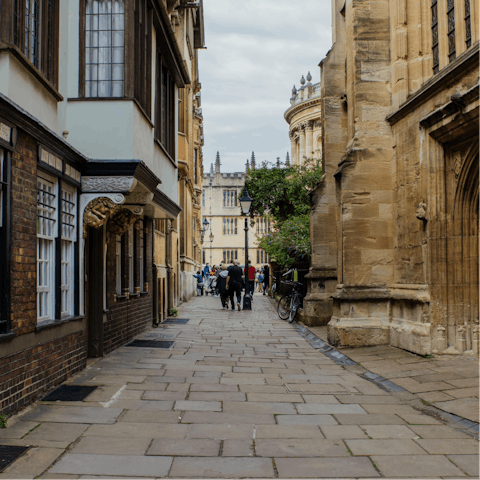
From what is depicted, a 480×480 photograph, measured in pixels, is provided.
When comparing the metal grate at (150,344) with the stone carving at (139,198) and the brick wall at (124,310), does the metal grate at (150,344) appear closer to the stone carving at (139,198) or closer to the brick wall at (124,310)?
the brick wall at (124,310)

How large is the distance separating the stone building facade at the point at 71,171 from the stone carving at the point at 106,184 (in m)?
0.01

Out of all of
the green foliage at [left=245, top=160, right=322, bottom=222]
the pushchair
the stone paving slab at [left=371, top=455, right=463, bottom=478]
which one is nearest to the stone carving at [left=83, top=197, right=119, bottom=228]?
the stone paving slab at [left=371, top=455, right=463, bottom=478]

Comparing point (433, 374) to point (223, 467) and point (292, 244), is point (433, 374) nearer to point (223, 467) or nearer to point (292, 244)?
point (223, 467)

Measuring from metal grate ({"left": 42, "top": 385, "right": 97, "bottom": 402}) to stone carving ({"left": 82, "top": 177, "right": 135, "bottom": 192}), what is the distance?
8.94 ft

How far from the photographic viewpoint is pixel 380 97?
11750 mm

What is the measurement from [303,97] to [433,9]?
51467 millimetres

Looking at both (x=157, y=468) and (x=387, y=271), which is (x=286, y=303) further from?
(x=157, y=468)

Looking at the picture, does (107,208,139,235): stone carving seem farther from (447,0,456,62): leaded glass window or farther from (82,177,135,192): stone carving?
(447,0,456,62): leaded glass window

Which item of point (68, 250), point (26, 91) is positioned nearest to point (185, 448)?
point (68, 250)

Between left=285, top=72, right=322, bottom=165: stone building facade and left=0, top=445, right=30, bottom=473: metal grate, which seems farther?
left=285, top=72, right=322, bottom=165: stone building facade

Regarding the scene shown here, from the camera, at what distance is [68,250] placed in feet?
26.7

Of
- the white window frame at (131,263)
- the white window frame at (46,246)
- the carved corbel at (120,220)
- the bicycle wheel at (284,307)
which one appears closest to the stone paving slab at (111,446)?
the white window frame at (46,246)

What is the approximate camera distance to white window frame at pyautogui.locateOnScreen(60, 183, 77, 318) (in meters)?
7.94

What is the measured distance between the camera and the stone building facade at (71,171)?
20.1 feet
